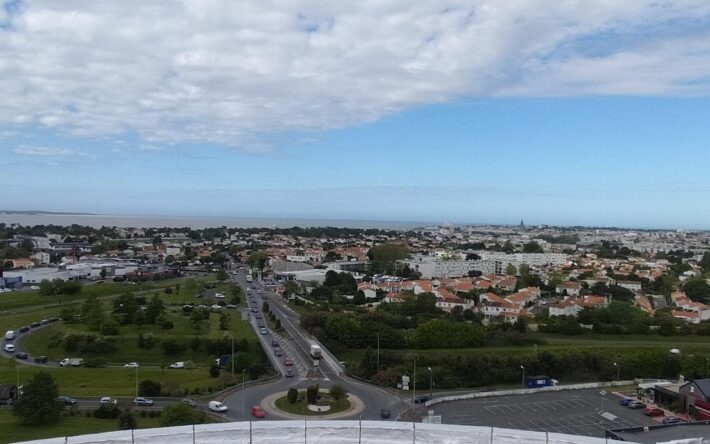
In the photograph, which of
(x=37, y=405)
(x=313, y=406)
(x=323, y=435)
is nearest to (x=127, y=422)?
(x=37, y=405)

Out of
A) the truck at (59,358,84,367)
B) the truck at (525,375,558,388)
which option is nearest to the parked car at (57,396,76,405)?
the truck at (59,358,84,367)

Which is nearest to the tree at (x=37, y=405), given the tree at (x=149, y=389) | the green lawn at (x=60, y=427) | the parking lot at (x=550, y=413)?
the green lawn at (x=60, y=427)

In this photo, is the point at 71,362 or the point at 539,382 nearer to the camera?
the point at 539,382

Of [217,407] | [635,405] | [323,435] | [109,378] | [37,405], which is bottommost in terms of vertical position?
[635,405]

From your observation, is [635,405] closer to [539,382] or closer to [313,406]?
[539,382]

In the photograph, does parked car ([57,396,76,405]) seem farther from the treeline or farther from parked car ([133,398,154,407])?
the treeline

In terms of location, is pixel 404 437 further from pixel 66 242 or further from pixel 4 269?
pixel 66 242
